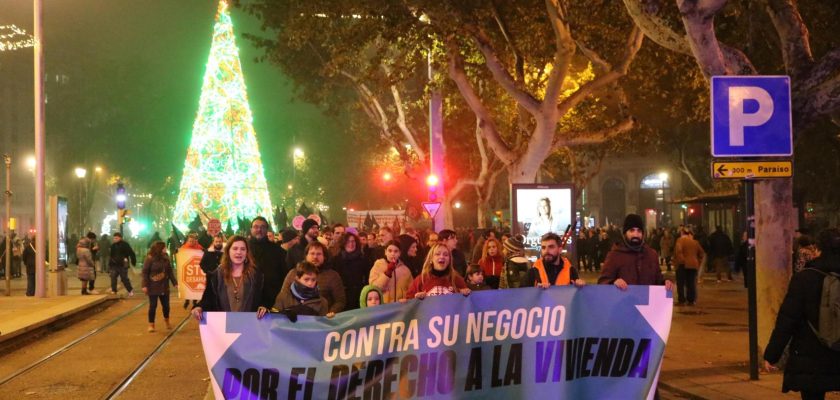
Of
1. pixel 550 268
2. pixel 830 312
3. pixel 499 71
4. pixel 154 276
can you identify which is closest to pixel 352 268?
pixel 550 268

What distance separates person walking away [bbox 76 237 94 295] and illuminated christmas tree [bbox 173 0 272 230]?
9749 millimetres

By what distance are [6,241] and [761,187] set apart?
73.1ft

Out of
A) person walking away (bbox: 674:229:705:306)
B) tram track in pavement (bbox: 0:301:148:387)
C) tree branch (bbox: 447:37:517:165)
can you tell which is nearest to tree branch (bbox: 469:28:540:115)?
tree branch (bbox: 447:37:517:165)

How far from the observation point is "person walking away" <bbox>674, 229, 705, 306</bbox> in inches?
768

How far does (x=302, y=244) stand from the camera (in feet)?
44.7

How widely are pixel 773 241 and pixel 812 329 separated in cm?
491

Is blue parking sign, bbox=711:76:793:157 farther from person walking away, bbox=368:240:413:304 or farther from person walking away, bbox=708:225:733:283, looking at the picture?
person walking away, bbox=708:225:733:283

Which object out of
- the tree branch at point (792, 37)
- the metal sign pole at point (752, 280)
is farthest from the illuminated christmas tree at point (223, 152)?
the metal sign pole at point (752, 280)

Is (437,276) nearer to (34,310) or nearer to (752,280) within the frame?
(752,280)

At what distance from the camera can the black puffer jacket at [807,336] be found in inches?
245

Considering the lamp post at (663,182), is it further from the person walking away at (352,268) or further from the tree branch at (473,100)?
the person walking away at (352,268)

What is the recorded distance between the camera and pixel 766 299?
11031mm

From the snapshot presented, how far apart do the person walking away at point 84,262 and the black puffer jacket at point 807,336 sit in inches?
827

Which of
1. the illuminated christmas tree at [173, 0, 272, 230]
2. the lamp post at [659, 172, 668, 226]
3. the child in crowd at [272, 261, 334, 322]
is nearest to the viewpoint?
the child in crowd at [272, 261, 334, 322]
